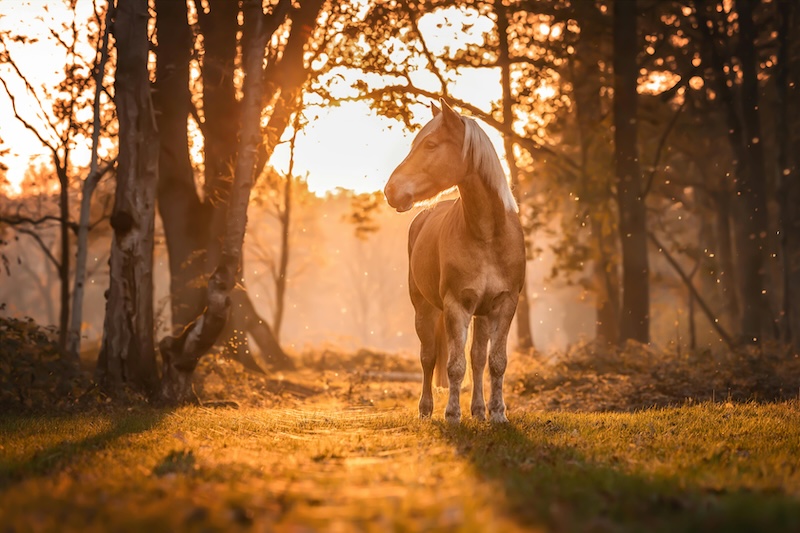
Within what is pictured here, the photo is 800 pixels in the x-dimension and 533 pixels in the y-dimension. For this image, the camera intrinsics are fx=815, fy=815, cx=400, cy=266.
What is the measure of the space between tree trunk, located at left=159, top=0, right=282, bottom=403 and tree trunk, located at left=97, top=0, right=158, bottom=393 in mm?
567

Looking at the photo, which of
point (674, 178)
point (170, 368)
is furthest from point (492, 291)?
point (674, 178)

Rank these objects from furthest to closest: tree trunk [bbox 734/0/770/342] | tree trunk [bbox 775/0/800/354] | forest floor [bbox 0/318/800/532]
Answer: tree trunk [bbox 734/0/770/342], tree trunk [bbox 775/0/800/354], forest floor [bbox 0/318/800/532]

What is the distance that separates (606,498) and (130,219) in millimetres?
10007

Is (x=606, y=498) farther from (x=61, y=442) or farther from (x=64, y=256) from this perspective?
(x=64, y=256)

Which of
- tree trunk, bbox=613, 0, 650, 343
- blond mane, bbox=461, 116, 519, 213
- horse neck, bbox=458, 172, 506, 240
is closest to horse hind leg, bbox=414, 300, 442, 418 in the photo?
horse neck, bbox=458, 172, 506, 240

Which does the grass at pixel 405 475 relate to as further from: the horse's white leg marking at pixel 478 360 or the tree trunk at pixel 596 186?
the tree trunk at pixel 596 186

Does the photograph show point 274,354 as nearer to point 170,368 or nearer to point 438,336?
point 170,368

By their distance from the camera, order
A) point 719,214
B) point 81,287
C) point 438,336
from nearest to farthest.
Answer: point 438,336 < point 81,287 < point 719,214

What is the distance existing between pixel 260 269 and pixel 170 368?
88.0 m

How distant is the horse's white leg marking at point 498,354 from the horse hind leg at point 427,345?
1394 millimetres

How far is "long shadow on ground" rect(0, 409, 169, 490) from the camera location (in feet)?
18.7

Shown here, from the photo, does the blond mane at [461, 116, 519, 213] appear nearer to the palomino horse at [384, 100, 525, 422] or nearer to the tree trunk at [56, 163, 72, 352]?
the palomino horse at [384, 100, 525, 422]

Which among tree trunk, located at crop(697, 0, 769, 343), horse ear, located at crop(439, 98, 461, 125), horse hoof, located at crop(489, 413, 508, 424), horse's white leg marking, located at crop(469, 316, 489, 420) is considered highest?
tree trunk, located at crop(697, 0, 769, 343)

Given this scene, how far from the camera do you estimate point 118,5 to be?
42.1ft
